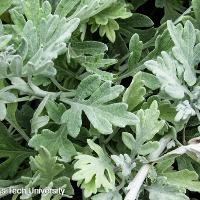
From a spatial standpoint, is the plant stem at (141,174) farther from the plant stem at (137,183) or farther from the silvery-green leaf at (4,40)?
the silvery-green leaf at (4,40)

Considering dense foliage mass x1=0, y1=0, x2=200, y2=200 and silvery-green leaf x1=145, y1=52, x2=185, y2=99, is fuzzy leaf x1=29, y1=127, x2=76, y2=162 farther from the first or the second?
silvery-green leaf x1=145, y1=52, x2=185, y2=99

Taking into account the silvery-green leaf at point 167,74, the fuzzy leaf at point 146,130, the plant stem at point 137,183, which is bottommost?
the plant stem at point 137,183

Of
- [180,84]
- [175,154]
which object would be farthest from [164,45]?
[175,154]

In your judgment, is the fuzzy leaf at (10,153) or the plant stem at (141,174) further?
the fuzzy leaf at (10,153)

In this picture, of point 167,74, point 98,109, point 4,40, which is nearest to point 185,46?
point 167,74

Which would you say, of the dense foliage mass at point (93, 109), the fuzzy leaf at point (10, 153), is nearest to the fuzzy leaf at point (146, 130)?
the dense foliage mass at point (93, 109)

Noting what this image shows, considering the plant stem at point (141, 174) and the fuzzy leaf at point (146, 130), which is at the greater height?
the fuzzy leaf at point (146, 130)

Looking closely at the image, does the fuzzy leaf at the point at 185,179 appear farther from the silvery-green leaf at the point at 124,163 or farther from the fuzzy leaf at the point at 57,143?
the fuzzy leaf at the point at 57,143

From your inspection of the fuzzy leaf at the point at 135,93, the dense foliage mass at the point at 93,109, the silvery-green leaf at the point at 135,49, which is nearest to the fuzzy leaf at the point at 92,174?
the dense foliage mass at the point at 93,109

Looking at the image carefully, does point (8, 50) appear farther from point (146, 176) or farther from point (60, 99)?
point (146, 176)
